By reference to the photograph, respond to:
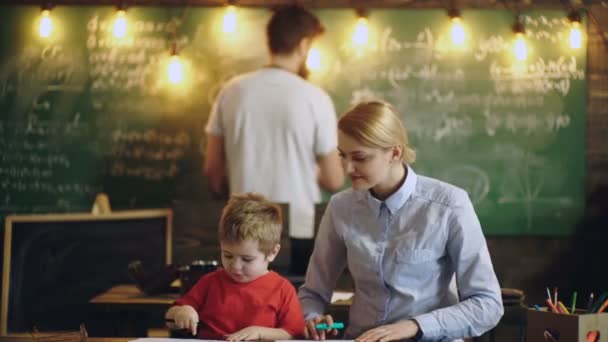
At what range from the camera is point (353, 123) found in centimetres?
256

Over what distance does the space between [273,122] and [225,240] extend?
221 cm

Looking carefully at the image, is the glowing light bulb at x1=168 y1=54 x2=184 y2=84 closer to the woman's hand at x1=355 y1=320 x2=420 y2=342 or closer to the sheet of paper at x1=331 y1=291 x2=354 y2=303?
the sheet of paper at x1=331 y1=291 x2=354 y2=303

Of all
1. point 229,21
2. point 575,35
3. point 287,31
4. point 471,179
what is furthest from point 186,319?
point 575,35

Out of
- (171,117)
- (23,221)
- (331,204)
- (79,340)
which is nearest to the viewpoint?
(79,340)

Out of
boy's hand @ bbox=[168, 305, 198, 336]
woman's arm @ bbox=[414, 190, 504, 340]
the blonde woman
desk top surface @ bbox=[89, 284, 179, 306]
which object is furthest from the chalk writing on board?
boy's hand @ bbox=[168, 305, 198, 336]

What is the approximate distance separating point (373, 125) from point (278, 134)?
88.6 inches

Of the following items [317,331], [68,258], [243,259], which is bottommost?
[68,258]

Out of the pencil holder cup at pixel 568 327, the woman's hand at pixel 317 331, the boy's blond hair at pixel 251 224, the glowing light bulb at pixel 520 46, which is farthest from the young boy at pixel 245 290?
the glowing light bulb at pixel 520 46

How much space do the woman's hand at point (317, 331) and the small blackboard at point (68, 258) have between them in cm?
197

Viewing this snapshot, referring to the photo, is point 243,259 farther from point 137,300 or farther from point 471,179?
point 471,179

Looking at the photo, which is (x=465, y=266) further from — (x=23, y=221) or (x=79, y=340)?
(x=23, y=221)

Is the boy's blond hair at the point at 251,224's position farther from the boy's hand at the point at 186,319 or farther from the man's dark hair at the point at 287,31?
the man's dark hair at the point at 287,31

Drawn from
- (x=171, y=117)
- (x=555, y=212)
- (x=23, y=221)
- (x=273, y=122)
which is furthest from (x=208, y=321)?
(x=555, y=212)

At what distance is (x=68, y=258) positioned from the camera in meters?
4.45
